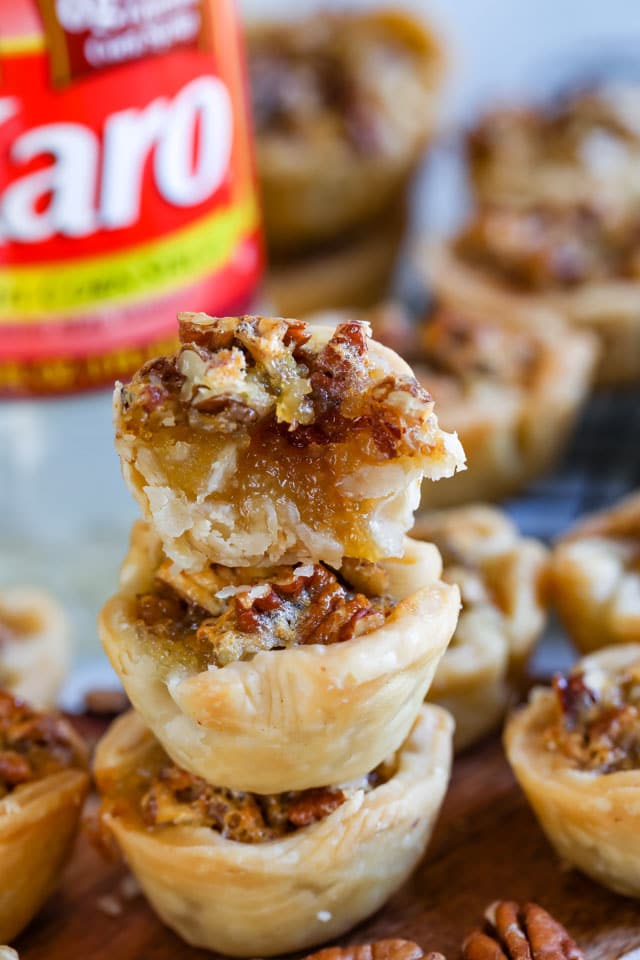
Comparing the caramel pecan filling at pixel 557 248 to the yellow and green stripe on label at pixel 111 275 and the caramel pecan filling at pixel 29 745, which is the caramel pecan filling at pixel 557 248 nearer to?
the yellow and green stripe on label at pixel 111 275

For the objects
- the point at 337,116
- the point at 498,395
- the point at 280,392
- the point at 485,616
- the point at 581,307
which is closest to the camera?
the point at 280,392

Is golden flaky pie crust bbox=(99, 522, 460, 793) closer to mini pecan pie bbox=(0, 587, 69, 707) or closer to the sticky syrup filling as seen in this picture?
mini pecan pie bbox=(0, 587, 69, 707)

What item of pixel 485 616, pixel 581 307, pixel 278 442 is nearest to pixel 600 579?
pixel 485 616

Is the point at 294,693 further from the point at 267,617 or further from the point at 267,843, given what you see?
the point at 267,843

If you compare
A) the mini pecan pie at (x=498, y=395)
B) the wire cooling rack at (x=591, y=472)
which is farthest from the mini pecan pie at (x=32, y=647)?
the wire cooling rack at (x=591, y=472)

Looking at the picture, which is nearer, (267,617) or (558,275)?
(267,617)

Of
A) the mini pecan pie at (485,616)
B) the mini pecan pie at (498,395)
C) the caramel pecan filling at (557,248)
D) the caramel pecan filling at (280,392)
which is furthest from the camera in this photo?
the caramel pecan filling at (557,248)
